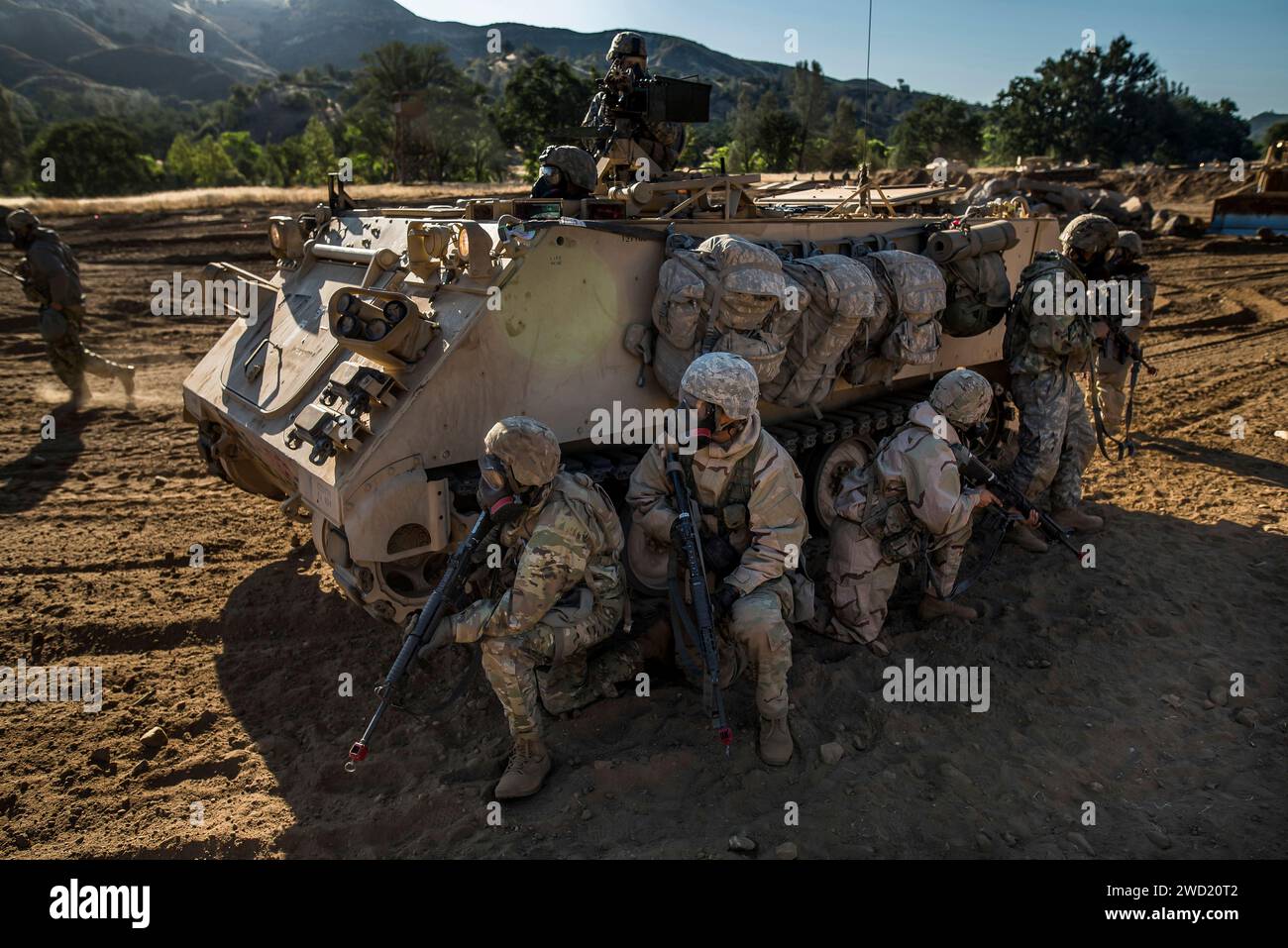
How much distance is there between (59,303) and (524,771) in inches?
347

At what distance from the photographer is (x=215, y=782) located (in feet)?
12.7

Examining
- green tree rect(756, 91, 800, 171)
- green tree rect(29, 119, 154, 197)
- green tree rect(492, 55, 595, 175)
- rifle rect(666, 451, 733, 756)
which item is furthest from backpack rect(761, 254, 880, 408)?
green tree rect(29, 119, 154, 197)

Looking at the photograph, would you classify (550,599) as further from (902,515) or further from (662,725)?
(902,515)

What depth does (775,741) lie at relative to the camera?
3801 mm

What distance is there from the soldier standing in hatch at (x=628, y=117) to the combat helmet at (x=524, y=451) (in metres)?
4.10

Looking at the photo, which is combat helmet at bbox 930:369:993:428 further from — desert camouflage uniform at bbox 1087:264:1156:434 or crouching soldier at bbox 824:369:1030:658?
desert camouflage uniform at bbox 1087:264:1156:434

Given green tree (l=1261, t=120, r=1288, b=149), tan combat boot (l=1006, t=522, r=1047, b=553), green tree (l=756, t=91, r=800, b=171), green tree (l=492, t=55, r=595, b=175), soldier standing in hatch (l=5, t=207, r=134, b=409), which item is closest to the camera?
tan combat boot (l=1006, t=522, r=1047, b=553)

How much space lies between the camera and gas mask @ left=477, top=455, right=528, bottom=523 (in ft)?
11.8

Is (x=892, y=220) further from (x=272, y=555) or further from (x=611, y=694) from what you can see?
(x=272, y=555)

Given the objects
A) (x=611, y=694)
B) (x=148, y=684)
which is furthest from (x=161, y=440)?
(x=611, y=694)

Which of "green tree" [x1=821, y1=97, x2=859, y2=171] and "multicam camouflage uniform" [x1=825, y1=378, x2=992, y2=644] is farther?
"green tree" [x1=821, y1=97, x2=859, y2=171]

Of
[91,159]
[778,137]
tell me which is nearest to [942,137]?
[778,137]

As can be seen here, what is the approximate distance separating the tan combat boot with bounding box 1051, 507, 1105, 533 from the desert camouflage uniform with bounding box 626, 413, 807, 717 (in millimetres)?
3063

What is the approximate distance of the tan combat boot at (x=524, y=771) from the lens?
3.58 meters
